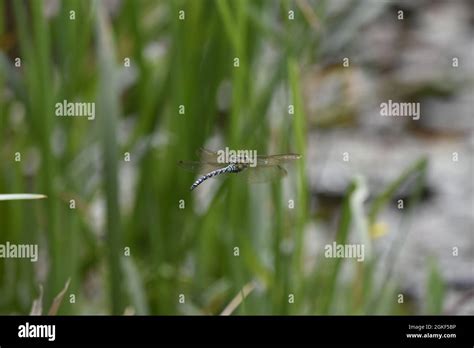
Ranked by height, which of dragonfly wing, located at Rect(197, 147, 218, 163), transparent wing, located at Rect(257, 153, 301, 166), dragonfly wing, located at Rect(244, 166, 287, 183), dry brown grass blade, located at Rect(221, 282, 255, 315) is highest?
dragonfly wing, located at Rect(197, 147, 218, 163)

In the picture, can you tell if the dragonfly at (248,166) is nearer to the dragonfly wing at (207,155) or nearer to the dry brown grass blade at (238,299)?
the dragonfly wing at (207,155)

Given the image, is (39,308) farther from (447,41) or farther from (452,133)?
(447,41)

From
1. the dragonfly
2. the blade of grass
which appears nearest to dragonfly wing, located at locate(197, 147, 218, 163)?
the dragonfly

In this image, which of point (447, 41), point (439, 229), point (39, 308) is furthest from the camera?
point (447, 41)

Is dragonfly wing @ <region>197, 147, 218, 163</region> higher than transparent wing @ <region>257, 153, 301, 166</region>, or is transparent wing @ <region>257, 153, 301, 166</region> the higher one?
dragonfly wing @ <region>197, 147, 218, 163</region>

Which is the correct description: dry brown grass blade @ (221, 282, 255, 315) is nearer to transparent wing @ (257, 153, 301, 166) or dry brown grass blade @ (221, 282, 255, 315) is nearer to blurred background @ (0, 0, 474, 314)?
blurred background @ (0, 0, 474, 314)

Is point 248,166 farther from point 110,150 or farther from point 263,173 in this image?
point 110,150

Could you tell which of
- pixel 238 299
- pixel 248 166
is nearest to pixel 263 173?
pixel 248 166
